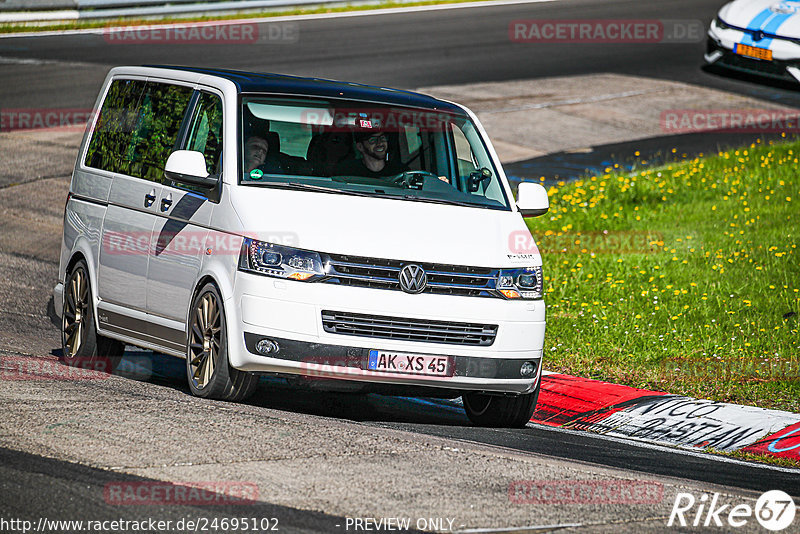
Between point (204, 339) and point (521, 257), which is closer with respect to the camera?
point (204, 339)

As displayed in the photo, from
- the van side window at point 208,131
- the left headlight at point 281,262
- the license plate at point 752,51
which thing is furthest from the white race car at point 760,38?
the left headlight at point 281,262

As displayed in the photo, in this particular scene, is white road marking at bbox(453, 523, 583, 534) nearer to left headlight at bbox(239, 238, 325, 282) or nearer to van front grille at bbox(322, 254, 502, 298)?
van front grille at bbox(322, 254, 502, 298)

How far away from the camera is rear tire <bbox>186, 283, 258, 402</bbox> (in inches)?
303

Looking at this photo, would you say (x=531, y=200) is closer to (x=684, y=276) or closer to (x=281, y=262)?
(x=281, y=262)

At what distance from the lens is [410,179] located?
855cm

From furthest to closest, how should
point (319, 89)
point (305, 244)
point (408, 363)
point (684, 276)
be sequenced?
point (684, 276) < point (319, 89) < point (408, 363) < point (305, 244)

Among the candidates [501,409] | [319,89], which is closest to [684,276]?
[501,409]

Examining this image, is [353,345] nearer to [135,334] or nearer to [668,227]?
[135,334]

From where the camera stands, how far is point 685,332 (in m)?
11.2

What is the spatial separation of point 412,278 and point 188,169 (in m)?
1.55

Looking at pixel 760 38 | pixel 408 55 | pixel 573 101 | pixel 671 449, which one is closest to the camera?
pixel 671 449

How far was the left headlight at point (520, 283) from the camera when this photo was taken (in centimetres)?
789

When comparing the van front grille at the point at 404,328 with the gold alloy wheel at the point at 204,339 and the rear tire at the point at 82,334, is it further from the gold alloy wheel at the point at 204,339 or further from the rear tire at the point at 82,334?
the rear tire at the point at 82,334

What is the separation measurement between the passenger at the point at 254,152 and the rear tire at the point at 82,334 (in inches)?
72.6
